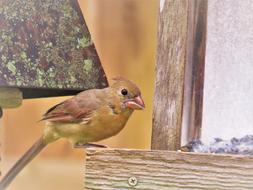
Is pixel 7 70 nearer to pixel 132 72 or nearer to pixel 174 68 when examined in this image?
pixel 174 68

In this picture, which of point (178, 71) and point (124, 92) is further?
point (124, 92)

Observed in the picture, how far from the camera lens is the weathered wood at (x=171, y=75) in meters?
3.06

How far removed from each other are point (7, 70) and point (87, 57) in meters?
0.37

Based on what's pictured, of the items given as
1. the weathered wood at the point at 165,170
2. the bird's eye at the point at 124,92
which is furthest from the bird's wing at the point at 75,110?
the weathered wood at the point at 165,170

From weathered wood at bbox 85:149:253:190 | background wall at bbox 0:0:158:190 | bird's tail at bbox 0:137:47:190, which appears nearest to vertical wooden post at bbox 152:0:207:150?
weathered wood at bbox 85:149:253:190

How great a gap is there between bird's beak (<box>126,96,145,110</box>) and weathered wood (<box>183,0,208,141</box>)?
1.33 feet

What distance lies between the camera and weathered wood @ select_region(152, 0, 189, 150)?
306 centimetres

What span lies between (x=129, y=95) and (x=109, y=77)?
1.93 m

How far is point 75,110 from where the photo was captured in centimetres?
355

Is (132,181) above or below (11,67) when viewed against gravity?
below

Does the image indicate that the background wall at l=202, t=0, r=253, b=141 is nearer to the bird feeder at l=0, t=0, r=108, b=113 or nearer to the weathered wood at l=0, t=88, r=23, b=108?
the bird feeder at l=0, t=0, r=108, b=113

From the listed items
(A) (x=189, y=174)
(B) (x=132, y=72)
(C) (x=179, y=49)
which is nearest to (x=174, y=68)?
(C) (x=179, y=49)

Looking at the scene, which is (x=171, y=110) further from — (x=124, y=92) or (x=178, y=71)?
(x=124, y=92)

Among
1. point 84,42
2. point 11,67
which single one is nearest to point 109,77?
point 84,42
